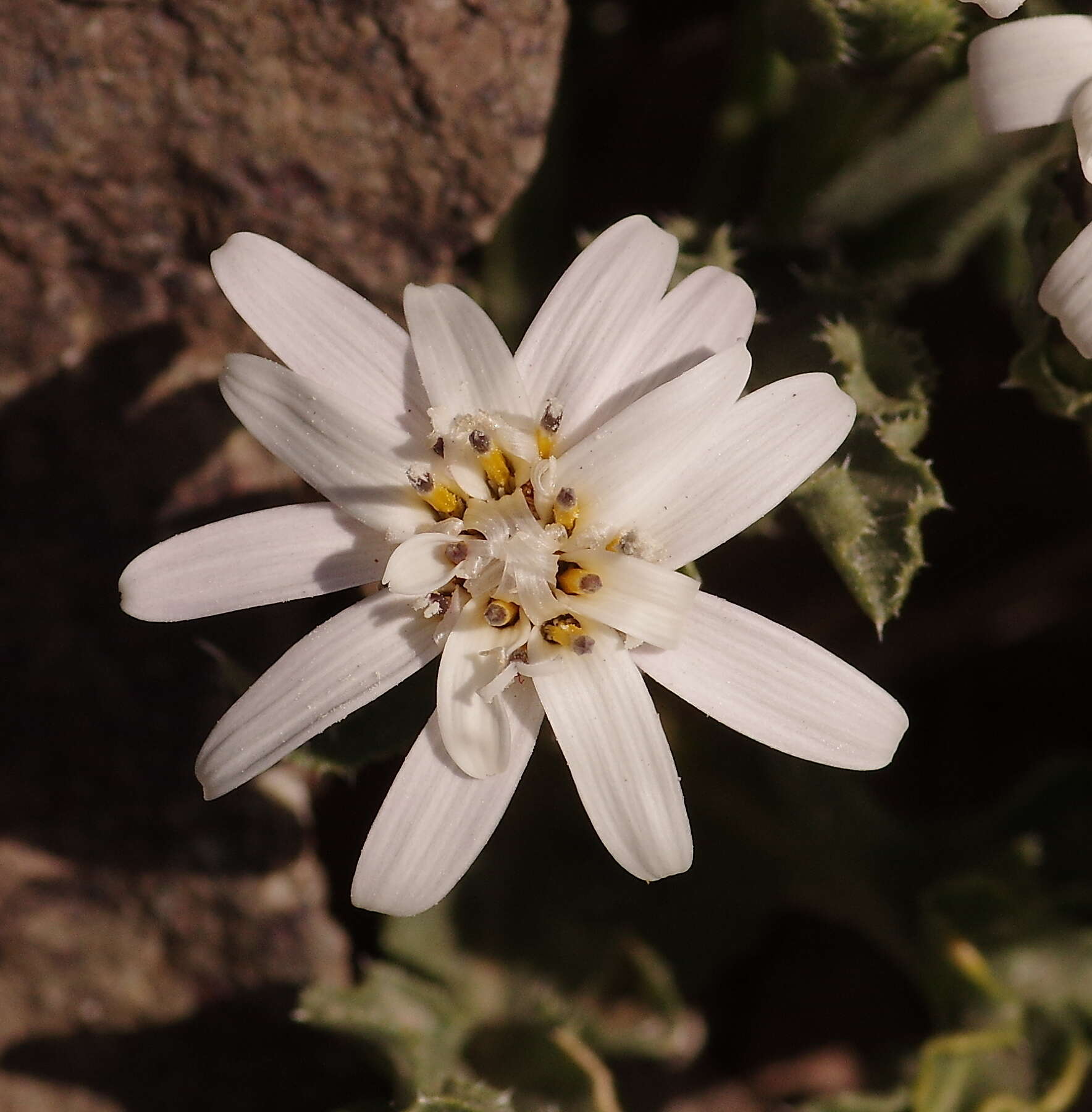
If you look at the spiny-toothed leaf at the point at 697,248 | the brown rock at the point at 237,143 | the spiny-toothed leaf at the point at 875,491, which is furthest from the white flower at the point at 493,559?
the brown rock at the point at 237,143

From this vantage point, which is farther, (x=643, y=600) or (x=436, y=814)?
(x=436, y=814)

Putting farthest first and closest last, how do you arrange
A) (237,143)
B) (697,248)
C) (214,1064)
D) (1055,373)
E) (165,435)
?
1. (214,1064)
2. (165,435)
3. (697,248)
4. (237,143)
5. (1055,373)

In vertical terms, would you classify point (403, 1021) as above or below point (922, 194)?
below

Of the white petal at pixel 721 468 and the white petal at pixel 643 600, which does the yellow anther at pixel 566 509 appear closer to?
the white petal at pixel 721 468

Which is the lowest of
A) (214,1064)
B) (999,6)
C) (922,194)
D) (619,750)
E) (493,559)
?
(214,1064)

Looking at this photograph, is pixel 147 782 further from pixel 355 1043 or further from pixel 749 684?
pixel 749 684

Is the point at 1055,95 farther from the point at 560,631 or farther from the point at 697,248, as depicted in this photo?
the point at 560,631

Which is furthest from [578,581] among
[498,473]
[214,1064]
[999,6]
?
[214,1064]
